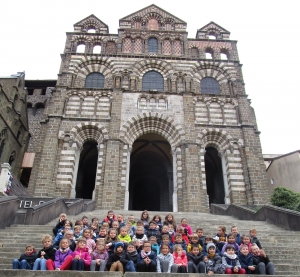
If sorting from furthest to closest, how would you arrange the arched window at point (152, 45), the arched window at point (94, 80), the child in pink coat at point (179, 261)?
the arched window at point (152, 45), the arched window at point (94, 80), the child in pink coat at point (179, 261)

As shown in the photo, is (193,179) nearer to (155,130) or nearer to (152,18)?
(155,130)

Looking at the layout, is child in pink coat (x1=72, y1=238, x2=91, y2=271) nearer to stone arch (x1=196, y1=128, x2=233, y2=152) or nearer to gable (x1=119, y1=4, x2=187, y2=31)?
stone arch (x1=196, y1=128, x2=233, y2=152)

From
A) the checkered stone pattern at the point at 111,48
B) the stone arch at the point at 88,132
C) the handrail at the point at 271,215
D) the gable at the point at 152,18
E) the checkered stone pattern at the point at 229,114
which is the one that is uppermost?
the gable at the point at 152,18

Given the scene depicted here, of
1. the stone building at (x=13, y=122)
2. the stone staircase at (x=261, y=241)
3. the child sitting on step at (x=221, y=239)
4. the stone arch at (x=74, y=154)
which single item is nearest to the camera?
the stone staircase at (x=261, y=241)

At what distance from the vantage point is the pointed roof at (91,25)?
2609 cm

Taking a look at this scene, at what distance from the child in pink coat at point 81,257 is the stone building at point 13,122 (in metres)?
18.7

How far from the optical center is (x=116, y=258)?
6195 mm

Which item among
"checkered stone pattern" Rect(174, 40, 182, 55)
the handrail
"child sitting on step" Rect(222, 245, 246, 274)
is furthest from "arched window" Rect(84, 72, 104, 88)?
"child sitting on step" Rect(222, 245, 246, 274)

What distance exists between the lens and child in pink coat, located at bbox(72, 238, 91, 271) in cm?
582

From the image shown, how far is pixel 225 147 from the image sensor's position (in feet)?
66.0

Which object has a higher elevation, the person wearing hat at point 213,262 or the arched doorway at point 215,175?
the arched doorway at point 215,175

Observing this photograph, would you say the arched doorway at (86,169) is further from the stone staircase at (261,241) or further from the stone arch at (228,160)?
the stone staircase at (261,241)

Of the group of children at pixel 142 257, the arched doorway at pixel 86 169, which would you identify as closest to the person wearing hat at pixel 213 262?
the group of children at pixel 142 257

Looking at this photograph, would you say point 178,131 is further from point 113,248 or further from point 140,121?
point 113,248
